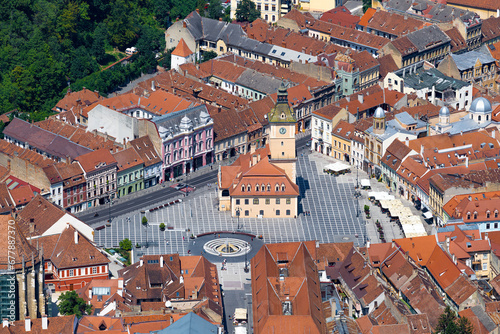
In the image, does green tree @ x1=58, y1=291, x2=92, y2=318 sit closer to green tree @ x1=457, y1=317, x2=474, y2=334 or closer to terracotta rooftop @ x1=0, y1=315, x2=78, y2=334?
terracotta rooftop @ x1=0, y1=315, x2=78, y2=334

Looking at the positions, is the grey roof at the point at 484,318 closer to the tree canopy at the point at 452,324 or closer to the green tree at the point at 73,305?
the tree canopy at the point at 452,324

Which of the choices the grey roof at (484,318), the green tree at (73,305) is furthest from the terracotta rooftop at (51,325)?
the grey roof at (484,318)

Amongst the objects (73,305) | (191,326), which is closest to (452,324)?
(191,326)

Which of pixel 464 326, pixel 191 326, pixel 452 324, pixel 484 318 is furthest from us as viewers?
pixel 484 318

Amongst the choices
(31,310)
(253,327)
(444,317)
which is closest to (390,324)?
(444,317)

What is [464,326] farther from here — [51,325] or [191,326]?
[51,325]

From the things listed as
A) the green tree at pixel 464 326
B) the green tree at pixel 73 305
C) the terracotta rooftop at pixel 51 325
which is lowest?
the green tree at pixel 464 326
